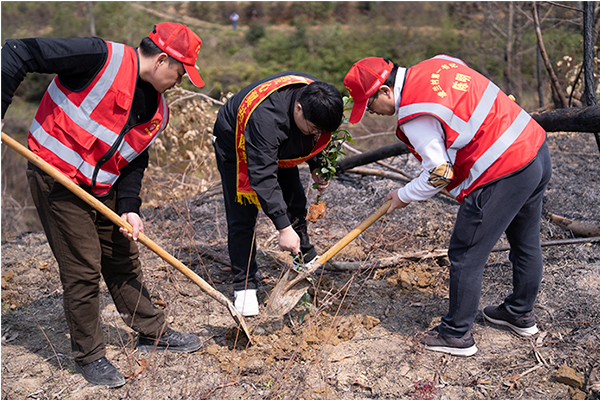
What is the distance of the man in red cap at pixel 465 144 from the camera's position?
2.13 metres

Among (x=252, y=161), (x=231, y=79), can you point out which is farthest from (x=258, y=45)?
(x=252, y=161)

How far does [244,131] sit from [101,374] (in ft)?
5.32

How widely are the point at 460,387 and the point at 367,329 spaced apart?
724 millimetres

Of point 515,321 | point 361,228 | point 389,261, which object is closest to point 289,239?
point 361,228

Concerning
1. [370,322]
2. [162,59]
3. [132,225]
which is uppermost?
[162,59]

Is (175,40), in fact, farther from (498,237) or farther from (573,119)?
(573,119)

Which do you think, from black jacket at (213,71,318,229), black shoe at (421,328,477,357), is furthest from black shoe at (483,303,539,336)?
black jacket at (213,71,318,229)

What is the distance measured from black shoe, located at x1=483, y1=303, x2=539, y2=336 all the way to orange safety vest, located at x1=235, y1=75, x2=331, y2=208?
1.56m

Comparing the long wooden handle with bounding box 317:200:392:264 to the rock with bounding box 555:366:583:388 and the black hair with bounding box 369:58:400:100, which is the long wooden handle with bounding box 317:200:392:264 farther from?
the rock with bounding box 555:366:583:388

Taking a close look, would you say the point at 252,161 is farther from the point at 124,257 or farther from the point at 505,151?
the point at 505,151

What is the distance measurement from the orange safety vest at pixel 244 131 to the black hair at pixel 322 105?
0.29 m

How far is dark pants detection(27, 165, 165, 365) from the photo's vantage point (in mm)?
2232

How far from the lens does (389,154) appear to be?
4.23 metres

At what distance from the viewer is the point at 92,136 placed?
7.11 feet
